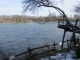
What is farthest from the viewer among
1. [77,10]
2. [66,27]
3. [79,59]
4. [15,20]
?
[15,20]

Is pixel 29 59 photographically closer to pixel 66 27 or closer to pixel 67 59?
pixel 67 59

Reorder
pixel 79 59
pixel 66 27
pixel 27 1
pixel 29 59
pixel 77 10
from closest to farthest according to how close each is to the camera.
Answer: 1. pixel 79 59
2. pixel 29 59
3. pixel 27 1
4. pixel 66 27
5. pixel 77 10

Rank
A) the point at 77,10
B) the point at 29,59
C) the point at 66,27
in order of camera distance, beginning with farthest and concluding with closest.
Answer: the point at 77,10, the point at 66,27, the point at 29,59

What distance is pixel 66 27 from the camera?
753 inches

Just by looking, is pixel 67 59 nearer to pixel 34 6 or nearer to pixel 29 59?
pixel 29 59

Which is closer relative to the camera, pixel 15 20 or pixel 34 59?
pixel 34 59

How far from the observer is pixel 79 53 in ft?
35.1

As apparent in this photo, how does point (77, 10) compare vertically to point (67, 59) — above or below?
above

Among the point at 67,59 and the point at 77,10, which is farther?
the point at 77,10

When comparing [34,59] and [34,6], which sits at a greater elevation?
[34,6]

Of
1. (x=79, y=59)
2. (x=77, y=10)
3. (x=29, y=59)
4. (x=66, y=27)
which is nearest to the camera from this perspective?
(x=79, y=59)

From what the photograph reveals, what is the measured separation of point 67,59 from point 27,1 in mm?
8921

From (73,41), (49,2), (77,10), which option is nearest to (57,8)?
(49,2)

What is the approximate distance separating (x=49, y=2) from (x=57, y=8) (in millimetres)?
1021
